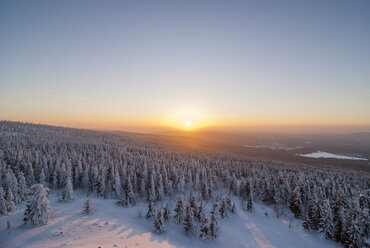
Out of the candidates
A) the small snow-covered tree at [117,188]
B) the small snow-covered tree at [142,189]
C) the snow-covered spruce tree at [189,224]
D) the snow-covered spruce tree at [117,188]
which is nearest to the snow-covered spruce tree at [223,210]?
the snow-covered spruce tree at [189,224]

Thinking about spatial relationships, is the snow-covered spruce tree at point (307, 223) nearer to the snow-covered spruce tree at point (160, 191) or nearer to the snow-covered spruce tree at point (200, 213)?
the snow-covered spruce tree at point (200, 213)

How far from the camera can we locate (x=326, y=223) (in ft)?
160

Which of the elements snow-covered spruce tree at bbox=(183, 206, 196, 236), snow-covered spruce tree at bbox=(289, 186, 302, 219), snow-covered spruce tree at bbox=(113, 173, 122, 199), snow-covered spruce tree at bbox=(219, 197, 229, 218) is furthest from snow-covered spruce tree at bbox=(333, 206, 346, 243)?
snow-covered spruce tree at bbox=(113, 173, 122, 199)

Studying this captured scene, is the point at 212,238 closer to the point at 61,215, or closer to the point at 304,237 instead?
the point at 304,237

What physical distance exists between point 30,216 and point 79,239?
12.2 meters

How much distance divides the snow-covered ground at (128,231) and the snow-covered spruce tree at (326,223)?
6.95 ft

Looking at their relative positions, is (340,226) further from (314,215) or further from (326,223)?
(314,215)

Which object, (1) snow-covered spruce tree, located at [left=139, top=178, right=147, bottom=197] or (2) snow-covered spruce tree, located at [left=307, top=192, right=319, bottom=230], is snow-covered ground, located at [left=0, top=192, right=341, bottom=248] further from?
(1) snow-covered spruce tree, located at [left=139, top=178, right=147, bottom=197]

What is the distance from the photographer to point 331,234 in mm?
48688

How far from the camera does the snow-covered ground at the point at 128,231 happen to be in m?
28.8

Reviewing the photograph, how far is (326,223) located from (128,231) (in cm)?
5385

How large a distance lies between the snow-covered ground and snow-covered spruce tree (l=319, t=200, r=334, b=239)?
6.95 ft

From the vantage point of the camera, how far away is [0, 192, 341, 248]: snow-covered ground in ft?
94.6

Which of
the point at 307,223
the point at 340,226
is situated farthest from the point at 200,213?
the point at 340,226
